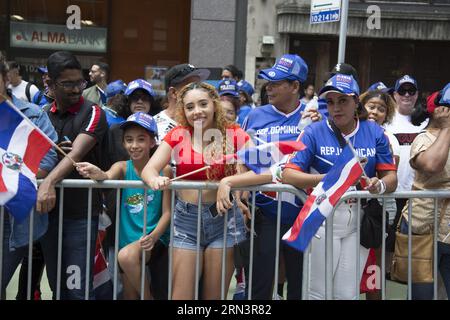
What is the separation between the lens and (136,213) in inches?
195

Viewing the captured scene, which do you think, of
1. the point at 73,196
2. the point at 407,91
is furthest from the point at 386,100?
the point at 73,196

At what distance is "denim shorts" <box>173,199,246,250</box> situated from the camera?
4750mm

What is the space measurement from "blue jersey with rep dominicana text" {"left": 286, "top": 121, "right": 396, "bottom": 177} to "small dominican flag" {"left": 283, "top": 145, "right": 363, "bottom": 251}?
0.86 feet

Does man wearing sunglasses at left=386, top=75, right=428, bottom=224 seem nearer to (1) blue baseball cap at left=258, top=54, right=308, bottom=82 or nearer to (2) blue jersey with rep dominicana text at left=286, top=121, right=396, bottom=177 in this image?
(2) blue jersey with rep dominicana text at left=286, top=121, right=396, bottom=177

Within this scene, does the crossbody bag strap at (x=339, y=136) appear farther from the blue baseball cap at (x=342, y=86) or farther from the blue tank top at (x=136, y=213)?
the blue tank top at (x=136, y=213)

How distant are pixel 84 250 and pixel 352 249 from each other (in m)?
1.85

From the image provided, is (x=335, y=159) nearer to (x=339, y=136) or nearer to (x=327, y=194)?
(x=339, y=136)

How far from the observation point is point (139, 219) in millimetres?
4965

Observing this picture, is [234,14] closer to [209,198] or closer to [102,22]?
[102,22]

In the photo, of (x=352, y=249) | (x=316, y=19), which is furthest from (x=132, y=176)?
(x=316, y=19)

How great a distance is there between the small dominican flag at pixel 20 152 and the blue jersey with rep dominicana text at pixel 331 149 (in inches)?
66.2

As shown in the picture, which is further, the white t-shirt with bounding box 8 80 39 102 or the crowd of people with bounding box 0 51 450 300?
the white t-shirt with bounding box 8 80 39 102

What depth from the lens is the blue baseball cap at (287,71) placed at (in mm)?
5598

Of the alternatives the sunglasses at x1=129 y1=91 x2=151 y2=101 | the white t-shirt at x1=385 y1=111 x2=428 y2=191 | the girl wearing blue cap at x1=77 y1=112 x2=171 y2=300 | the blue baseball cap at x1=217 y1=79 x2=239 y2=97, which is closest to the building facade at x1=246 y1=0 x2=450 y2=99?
the blue baseball cap at x1=217 y1=79 x2=239 y2=97
